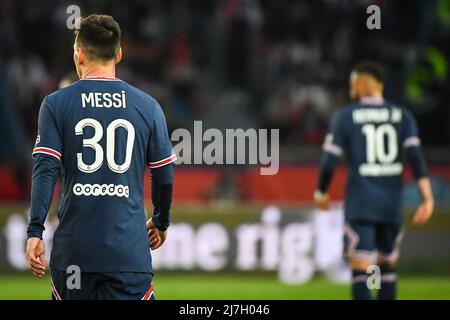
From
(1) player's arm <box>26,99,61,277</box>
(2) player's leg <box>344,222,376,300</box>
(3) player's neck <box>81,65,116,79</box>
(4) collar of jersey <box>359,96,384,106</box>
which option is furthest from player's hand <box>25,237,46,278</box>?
(4) collar of jersey <box>359,96,384,106</box>

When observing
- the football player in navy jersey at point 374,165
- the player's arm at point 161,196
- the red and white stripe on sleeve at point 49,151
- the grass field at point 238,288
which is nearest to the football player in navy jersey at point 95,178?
the red and white stripe on sleeve at point 49,151

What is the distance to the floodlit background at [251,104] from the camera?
12.3 metres

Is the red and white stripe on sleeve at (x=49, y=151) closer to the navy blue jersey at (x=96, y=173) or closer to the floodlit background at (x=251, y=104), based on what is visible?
the navy blue jersey at (x=96, y=173)

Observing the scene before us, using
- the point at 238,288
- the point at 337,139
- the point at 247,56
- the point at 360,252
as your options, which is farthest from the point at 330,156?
the point at 247,56

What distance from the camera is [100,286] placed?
4.93 m

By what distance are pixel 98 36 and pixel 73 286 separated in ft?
3.81

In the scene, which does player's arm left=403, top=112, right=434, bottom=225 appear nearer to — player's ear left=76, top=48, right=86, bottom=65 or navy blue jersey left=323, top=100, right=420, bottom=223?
navy blue jersey left=323, top=100, right=420, bottom=223

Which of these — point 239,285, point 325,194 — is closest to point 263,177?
point 239,285

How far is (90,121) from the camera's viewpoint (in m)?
4.95

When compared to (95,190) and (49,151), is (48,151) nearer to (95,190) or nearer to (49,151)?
(49,151)

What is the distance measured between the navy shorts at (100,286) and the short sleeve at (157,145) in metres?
0.55

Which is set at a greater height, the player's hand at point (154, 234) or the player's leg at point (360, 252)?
the player's hand at point (154, 234)

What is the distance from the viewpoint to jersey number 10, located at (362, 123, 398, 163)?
27.8 feet

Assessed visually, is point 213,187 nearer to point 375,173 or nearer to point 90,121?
point 375,173
